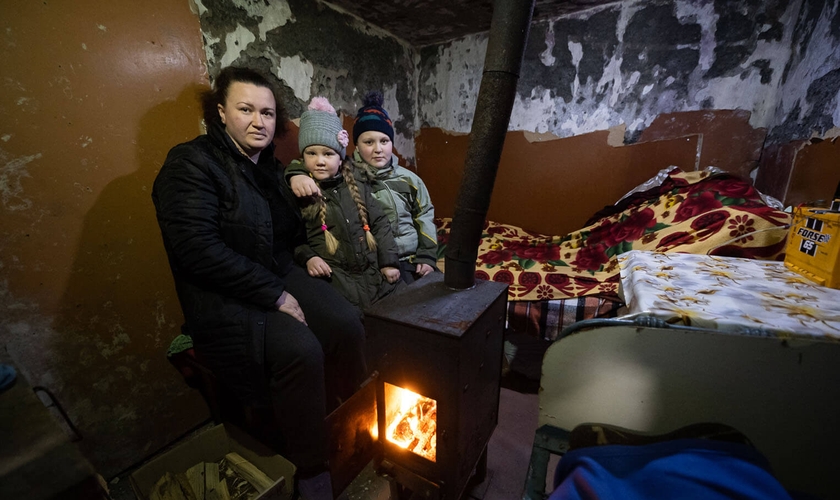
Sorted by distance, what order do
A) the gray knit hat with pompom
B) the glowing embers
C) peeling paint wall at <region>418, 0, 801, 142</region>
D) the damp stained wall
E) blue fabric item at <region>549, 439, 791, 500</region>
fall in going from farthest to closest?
peeling paint wall at <region>418, 0, 801, 142</region> → the damp stained wall → the gray knit hat with pompom → the glowing embers → blue fabric item at <region>549, 439, 791, 500</region>

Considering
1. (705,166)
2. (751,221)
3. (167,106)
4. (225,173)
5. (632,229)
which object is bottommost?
(632,229)

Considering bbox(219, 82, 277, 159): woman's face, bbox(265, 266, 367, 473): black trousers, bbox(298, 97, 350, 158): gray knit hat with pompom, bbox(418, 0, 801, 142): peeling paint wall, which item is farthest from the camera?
bbox(418, 0, 801, 142): peeling paint wall

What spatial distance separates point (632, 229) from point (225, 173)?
8.54 ft

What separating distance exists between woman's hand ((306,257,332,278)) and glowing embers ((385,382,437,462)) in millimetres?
771

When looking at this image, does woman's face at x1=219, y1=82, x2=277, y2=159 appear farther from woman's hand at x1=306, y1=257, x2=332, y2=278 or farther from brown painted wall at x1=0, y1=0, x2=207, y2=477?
woman's hand at x1=306, y1=257, x2=332, y2=278

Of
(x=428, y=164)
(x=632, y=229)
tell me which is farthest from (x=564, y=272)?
(x=428, y=164)

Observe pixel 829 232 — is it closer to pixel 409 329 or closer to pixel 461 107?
pixel 409 329

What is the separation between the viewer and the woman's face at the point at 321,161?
1.71 meters

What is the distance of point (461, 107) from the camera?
3.15 metres

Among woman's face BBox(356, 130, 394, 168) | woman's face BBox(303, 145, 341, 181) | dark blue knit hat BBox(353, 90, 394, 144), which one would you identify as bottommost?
woman's face BBox(303, 145, 341, 181)

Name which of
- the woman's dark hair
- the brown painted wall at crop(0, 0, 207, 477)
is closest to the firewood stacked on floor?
the brown painted wall at crop(0, 0, 207, 477)

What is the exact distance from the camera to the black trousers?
1.26 m

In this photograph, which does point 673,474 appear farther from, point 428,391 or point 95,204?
point 95,204

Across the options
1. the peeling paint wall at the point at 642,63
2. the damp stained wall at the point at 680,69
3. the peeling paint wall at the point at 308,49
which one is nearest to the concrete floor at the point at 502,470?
the damp stained wall at the point at 680,69
